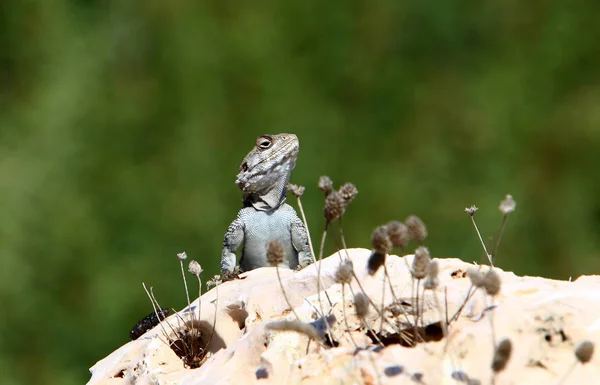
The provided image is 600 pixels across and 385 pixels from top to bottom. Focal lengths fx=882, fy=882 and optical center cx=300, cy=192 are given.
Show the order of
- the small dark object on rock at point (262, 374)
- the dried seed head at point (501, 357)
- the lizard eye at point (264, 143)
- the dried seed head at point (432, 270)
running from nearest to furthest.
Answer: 1. the dried seed head at point (501, 357)
2. the dried seed head at point (432, 270)
3. the small dark object on rock at point (262, 374)
4. the lizard eye at point (264, 143)

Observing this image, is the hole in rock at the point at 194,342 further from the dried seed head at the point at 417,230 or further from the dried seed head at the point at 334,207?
the dried seed head at the point at 417,230

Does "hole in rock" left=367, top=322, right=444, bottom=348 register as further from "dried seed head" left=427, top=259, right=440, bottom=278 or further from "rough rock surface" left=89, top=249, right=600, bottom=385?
"dried seed head" left=427, top=259, right=440, bottom=278

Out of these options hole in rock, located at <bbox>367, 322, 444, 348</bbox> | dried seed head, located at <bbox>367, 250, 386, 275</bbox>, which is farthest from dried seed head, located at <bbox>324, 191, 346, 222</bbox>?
hole in rock, located at <bbox>367, 322, 444, 348</bbox>

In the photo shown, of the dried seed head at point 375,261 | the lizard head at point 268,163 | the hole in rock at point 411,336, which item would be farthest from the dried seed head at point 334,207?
the lizard head at point 268,163

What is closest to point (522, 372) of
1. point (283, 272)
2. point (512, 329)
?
point (512, 329)

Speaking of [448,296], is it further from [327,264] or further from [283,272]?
[283,272]

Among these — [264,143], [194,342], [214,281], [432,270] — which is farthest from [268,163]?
[432,270]
